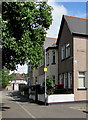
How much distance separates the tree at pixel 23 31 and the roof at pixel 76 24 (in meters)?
9.40

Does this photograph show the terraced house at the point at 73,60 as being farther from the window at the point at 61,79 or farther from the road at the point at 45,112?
the road at the point at 45,112

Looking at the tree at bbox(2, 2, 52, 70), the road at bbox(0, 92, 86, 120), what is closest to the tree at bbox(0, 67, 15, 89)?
the tree at bbox(2, 2, 52, 70)

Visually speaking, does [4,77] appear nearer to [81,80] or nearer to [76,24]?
[76,24]

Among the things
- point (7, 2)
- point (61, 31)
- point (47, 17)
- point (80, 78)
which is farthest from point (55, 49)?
point (7, 2)

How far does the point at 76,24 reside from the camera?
20.9m

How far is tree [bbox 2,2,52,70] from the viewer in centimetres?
861

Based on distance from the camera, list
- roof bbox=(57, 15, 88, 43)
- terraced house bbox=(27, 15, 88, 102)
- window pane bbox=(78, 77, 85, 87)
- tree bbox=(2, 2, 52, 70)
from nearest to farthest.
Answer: tree bbox=(2, 2, 52, 70), terraced house bbox=(27, 15, 88, 102), window pane bbox=(78, 77, 85, 87), roof bbox=(57, 15, 88, 43)

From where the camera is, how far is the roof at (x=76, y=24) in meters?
19.7

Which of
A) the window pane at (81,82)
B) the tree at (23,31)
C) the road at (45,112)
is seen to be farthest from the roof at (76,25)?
the tree at (23,31)

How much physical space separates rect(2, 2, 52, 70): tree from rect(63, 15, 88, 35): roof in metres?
9.40

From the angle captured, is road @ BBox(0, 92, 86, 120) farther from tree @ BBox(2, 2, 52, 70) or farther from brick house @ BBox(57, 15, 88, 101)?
tree @ BBox(2, 2, 52, 70)

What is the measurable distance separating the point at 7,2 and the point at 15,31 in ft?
4.49

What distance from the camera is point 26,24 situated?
903 cm

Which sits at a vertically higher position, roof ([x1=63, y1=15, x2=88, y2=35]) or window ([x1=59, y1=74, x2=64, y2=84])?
roof ([x1=63, y1=15, x2=88, y2=35])
